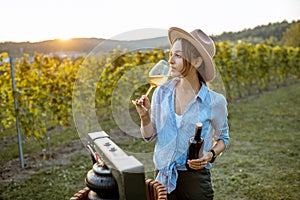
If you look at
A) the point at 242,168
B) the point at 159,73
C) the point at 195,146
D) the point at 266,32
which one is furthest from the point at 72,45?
the point at 266,32

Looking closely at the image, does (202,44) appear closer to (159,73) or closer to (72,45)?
(159,73)

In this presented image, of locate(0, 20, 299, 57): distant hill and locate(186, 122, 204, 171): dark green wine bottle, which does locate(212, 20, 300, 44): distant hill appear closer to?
locate(0, 20, 299, 57): distant hill

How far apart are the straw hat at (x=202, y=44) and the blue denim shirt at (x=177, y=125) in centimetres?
9

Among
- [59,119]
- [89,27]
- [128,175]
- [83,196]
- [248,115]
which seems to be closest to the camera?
[128,175]

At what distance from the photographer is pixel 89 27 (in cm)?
150

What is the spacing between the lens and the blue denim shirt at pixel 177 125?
156cm

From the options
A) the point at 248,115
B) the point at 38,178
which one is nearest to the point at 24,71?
the point at 38,178

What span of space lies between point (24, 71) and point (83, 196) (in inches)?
198

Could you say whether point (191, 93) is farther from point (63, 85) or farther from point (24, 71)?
point (24, 71)

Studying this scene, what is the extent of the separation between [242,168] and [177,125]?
132 inches

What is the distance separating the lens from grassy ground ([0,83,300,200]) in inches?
152

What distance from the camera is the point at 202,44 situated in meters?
1.58

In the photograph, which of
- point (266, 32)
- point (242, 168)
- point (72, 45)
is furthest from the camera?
point (266, 32)

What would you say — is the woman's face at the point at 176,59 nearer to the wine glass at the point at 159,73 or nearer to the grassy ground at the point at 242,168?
the wine glass at the point at 159,73
